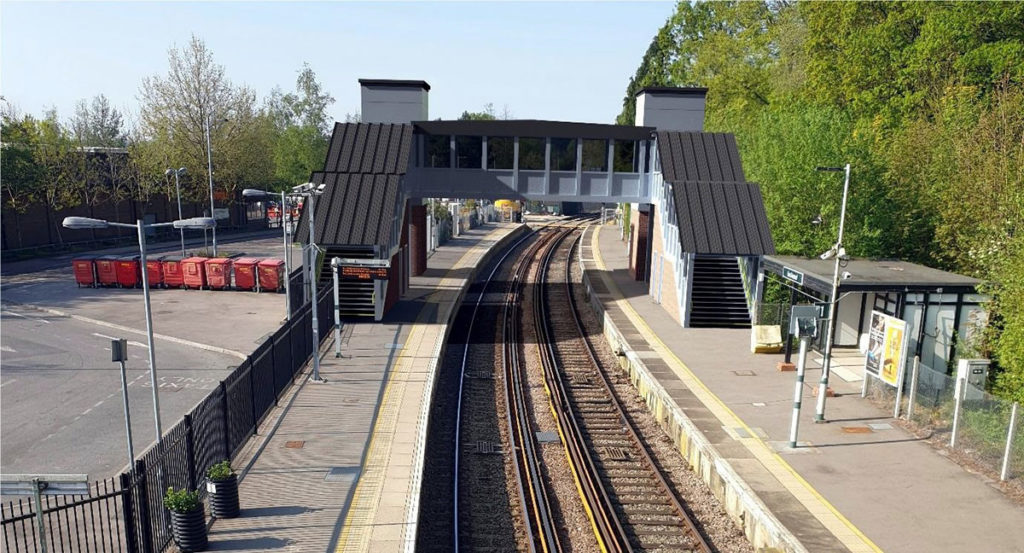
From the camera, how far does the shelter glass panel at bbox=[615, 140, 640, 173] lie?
→ 35.0 m

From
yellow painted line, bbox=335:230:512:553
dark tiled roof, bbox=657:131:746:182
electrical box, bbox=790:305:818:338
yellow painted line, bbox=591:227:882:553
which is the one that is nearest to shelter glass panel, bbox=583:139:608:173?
dark tiled roof, bbox=657:131:746:182

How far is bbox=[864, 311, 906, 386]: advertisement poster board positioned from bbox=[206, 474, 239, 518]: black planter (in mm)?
16531

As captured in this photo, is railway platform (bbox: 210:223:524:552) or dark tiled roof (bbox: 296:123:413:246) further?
dark tiled roof (bbox: 296:123:413:246)

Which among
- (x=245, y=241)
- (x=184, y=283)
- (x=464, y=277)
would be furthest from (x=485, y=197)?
(x=245, y=241)

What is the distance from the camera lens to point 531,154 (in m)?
35.4

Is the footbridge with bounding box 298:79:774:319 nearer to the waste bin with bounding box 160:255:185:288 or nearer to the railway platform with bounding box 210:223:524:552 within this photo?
the railway platform with bounding box 210:223:524:552

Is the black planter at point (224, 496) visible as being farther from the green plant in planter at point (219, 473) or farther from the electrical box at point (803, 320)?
the electrical box at point (803, 320)

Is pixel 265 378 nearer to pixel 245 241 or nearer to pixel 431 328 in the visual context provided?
pixel 431 328

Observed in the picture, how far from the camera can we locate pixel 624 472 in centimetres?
1716

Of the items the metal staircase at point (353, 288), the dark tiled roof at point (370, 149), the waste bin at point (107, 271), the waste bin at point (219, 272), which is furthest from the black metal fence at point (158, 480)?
the waste bin at point (107, 271)

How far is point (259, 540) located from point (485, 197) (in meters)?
25.1

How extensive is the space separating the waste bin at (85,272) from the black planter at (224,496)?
29819mm

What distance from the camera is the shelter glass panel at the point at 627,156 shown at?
35.0 m

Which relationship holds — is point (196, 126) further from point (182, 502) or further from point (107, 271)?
point (182, 502)
